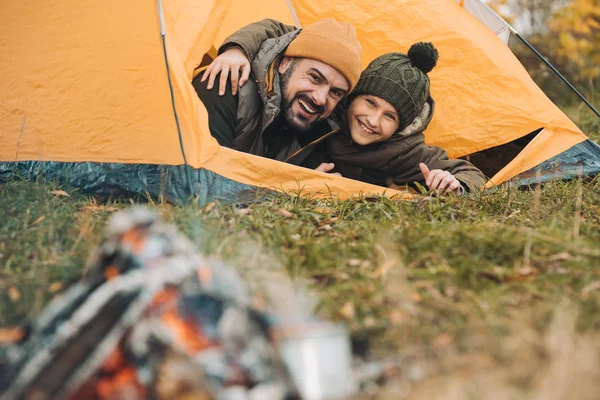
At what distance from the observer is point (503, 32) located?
11.7 feet

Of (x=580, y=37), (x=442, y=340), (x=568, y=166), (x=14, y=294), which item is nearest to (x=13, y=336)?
(x=14, y=294)

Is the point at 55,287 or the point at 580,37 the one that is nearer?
the point at 55,287

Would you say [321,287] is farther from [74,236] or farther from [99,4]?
[99,4]

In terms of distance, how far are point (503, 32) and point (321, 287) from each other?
2449 mm

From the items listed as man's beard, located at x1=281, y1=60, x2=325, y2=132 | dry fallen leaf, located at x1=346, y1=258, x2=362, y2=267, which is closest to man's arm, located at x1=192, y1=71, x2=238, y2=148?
man's beard, located at x1=281, y1=60, x2=325, y2=132

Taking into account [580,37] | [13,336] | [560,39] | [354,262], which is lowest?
[13,336]

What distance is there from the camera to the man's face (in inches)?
117

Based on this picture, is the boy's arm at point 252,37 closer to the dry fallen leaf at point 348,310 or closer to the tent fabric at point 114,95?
the tent fabric at point 114,95

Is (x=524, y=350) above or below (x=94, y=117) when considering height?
above

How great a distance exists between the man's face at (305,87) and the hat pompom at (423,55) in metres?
0.38

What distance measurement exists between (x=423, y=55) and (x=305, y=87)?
615 millimetres

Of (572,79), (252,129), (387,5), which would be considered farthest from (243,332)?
(572,79)

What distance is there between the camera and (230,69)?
285cm

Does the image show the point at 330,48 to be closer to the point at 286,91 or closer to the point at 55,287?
the point at 286,91
